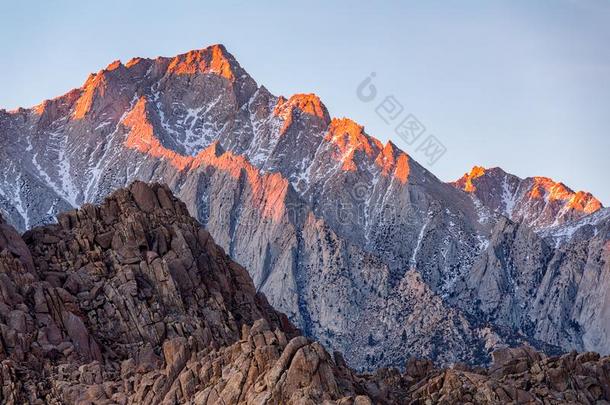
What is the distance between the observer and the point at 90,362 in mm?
138250

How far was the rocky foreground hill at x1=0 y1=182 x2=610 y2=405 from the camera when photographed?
10744 centimetres

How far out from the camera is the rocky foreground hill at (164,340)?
352ft

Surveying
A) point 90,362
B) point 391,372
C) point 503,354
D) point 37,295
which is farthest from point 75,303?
point 503,354

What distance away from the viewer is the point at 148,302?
156375 mm

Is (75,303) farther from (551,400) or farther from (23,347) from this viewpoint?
(551,400)

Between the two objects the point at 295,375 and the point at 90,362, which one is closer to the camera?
the point at 295,375

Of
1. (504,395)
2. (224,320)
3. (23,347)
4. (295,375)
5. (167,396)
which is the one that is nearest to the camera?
(295,375)

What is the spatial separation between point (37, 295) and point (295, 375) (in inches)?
2183

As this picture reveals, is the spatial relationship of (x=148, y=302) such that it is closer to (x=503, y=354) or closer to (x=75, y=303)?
(x=75, y=303)

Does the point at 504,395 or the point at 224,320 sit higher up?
the point at 224,320

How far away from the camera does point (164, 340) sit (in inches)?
5965

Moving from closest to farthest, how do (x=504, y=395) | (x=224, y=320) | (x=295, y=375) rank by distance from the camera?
(x=295, y=375) < (x=504, y=395) < (x=224, y=320)

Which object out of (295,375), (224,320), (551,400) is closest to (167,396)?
(295,375)

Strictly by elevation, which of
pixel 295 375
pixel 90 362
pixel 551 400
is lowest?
pixel 551 400
